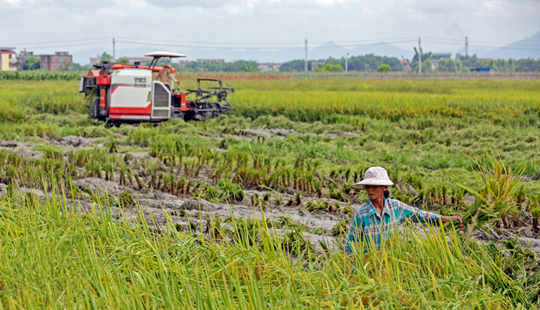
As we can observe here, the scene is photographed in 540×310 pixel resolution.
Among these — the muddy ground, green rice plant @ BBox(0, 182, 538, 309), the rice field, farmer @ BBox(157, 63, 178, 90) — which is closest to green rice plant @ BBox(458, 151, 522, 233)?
the rice field

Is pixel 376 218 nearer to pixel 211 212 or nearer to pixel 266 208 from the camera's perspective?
pixel 211 212

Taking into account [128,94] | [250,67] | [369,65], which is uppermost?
[369,65]

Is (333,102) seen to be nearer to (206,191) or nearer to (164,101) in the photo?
(164,101)

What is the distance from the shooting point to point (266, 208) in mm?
6344

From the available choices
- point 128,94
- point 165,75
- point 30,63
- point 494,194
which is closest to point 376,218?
point 494,194

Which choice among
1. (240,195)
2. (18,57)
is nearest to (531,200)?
(240,195)

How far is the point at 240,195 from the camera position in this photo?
6.60m

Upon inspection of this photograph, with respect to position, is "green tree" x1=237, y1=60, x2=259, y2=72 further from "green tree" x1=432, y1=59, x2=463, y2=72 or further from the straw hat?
the straw hat

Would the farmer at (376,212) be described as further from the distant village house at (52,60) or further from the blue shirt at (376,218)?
the distant village house at (52,60)

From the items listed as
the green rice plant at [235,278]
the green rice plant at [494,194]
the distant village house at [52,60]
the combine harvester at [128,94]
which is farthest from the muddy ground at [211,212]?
the distant village house at [52,60]

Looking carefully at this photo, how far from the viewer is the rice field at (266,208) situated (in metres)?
2.72

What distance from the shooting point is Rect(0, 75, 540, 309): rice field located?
107 inches

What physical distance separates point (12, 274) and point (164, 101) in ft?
36.9

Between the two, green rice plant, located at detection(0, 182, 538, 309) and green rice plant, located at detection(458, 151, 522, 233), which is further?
green rice plant, located at detection(458, 151, 522, 233)
